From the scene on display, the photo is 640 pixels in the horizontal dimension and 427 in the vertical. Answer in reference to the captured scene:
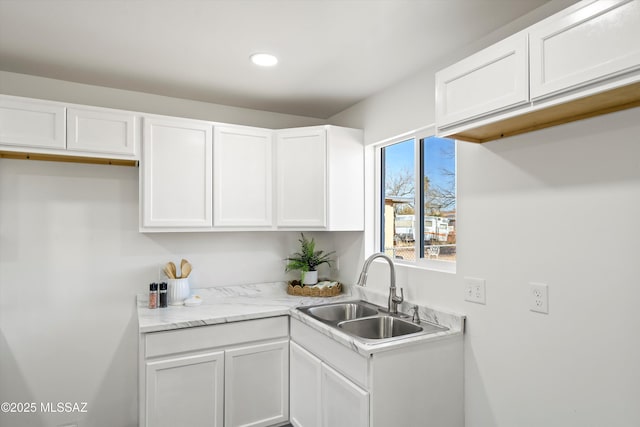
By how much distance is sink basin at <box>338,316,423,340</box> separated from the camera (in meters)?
2.10

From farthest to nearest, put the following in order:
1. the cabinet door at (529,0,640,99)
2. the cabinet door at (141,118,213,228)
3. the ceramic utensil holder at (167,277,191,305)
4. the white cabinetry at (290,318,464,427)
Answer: the ceramic utensil holder at (167,277,191,305)
the cabinet door at (141,118,213,228)
the white cabinetry at (290,318,464,427)
the cabinet door at (529,0,640,99)

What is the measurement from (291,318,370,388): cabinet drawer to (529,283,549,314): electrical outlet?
0.77 m

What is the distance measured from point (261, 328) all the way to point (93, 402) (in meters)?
1.25

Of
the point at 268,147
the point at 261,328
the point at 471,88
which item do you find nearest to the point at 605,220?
the point at 471,88

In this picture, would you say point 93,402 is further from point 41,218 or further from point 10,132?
point 10,132

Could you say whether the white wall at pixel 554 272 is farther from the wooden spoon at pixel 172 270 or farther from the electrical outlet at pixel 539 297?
the wooden spoon at pixel 172 270

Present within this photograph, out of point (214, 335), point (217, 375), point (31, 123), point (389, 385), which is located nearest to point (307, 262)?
point (214, 335)

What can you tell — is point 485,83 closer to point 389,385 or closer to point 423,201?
point 423,201

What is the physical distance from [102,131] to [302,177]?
133cm

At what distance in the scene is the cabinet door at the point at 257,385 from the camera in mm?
2238

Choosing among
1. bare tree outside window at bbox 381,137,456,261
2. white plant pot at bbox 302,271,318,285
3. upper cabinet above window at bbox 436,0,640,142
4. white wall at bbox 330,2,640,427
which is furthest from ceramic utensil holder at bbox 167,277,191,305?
upper cabinet above window at bbox 436,0,640,142

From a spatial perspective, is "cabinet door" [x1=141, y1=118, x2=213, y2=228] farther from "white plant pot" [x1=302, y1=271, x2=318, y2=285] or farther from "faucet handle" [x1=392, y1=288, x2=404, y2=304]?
"faucet handle" [x1=392, y1=288, x2=404, y2=304]

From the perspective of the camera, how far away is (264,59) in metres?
2.07

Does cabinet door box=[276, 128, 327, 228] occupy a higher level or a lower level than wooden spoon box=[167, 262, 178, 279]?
higher
